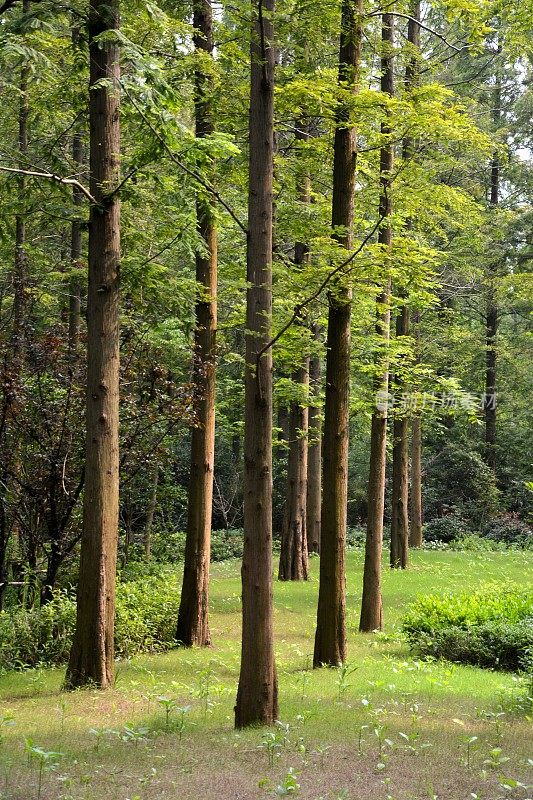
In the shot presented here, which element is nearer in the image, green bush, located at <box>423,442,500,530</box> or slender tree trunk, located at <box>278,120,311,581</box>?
slender tree trunk, located at <box>278,120,311,581</box>

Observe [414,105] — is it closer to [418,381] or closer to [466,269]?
[418,381]

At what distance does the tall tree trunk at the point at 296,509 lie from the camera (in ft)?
60.7

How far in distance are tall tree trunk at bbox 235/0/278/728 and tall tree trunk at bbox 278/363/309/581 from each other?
11.2m

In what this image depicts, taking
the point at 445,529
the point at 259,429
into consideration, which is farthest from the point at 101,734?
the point at 445,529

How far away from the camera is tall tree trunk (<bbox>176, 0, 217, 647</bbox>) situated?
37.7ft

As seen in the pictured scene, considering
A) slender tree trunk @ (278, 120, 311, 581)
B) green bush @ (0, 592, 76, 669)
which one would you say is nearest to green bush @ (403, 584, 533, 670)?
green bush @ (0, 592, 76, 669)

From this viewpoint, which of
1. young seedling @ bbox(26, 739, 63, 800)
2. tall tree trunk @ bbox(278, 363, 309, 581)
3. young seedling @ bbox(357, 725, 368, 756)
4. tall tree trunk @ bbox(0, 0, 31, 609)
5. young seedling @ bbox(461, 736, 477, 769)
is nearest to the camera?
young seedling @ bbox(26, 739, 63, 800)

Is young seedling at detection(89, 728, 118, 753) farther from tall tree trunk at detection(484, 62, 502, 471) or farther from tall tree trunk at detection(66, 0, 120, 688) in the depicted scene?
tall tree trunk at detection(484, 62, 502, 471)

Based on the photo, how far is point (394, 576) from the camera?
20.1m

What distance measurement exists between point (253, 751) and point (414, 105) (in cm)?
737

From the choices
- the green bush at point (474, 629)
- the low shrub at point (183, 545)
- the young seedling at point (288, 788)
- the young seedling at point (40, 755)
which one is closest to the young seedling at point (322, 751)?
the young seedling at point (288, 788)

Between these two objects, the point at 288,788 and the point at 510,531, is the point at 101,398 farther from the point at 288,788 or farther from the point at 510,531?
the point at 510,531

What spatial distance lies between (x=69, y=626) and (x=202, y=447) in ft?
9.81

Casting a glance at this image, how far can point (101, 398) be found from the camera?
880cm
